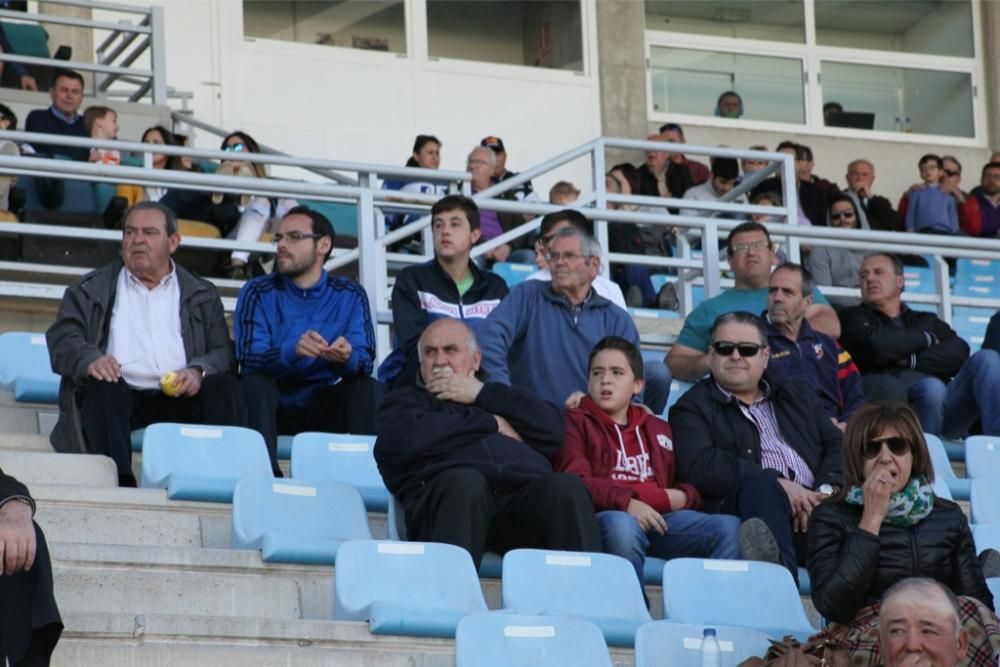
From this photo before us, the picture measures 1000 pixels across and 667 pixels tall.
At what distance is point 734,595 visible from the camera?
5.85 metres

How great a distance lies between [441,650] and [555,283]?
7.63ft

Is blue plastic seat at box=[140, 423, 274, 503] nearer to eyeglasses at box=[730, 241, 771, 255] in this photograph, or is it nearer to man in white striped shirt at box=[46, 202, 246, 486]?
man in white striped shirt at box=[46, 202, 246, 486]

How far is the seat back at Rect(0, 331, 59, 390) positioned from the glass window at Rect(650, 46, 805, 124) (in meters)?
7.48

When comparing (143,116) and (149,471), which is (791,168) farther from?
(149,471)

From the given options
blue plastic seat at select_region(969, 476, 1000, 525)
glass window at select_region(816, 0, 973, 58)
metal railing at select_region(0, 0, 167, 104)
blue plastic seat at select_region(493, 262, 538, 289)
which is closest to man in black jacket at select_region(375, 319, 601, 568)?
blue plastic seat at select_region(969, 476, 1000, 525)

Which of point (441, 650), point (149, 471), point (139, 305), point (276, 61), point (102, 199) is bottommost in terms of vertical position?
point (441, 650)

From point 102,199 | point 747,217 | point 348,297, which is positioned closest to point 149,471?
point 348,297

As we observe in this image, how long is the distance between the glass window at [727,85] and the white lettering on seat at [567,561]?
29.2 feet

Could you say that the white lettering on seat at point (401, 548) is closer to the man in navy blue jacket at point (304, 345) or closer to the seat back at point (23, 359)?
the man in navy blue jacket at point (304, 345)

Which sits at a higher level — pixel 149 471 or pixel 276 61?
pixel 276 61

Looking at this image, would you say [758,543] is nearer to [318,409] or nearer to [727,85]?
[318,409]

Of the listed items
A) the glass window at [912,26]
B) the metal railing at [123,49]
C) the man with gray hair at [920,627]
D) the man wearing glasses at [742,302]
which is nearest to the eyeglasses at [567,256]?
the man wearing glasses at [742,302]

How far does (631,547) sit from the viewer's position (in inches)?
239

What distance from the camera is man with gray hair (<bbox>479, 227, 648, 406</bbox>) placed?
7.27 meters
